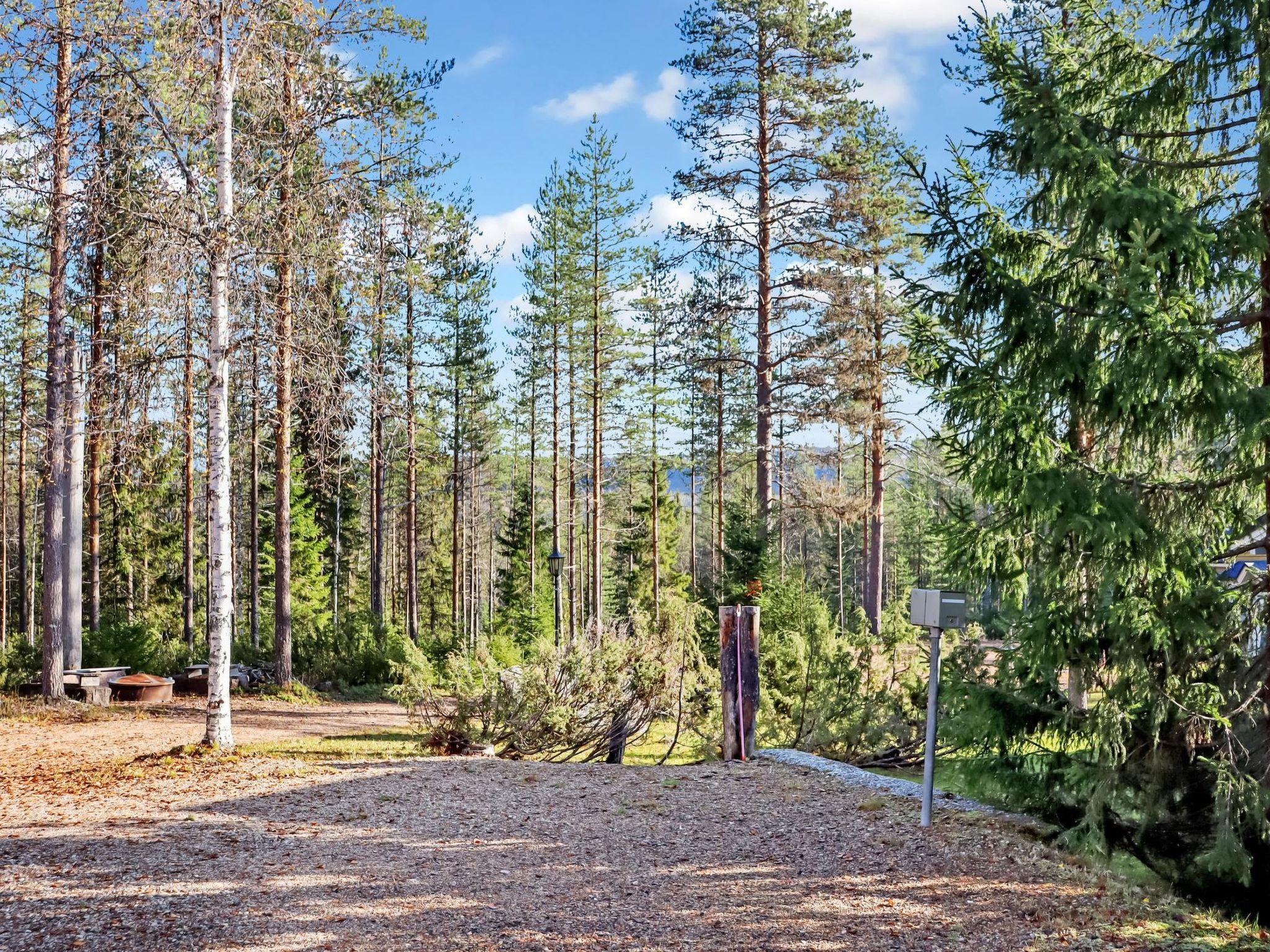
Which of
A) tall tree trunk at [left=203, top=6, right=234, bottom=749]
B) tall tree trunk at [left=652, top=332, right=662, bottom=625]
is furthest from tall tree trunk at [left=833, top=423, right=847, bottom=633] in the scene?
tall tree trunk at [left=203, top=6, right=234, bottom=749]

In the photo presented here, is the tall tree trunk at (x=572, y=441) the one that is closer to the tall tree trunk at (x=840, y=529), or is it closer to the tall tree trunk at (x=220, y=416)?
the tall tree trunk at (x=840, y=529)

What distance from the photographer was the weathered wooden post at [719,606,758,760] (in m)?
9.05

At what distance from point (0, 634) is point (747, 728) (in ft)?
83.1

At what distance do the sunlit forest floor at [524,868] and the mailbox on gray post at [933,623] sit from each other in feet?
1.31

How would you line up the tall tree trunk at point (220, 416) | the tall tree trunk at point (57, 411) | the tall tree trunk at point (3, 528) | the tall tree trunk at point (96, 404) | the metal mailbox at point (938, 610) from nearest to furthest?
the metal mailbox at point (938, 610) → the tall tree trunk at point (220, 416) → the tall tree trunk at point (96, 404) → the tall tree trunk at point (57, 411) → the tall tree trunk at point (3, 528)

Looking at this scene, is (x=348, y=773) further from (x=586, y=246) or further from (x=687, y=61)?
(x=586, y=246)

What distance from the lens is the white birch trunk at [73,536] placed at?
44.8ft

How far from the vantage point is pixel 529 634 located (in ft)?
71.8

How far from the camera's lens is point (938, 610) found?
615 centimetres

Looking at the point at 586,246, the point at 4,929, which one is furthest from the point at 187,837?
the point at 586,246

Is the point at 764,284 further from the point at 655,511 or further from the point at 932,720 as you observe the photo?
the point at 655,511

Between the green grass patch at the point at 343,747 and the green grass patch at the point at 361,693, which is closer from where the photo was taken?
the green grass patch at the point at 343,747

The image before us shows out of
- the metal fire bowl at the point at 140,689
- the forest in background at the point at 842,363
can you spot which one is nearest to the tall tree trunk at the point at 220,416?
the forest in background at the point at 842,363

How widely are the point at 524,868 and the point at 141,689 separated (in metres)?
11.6
